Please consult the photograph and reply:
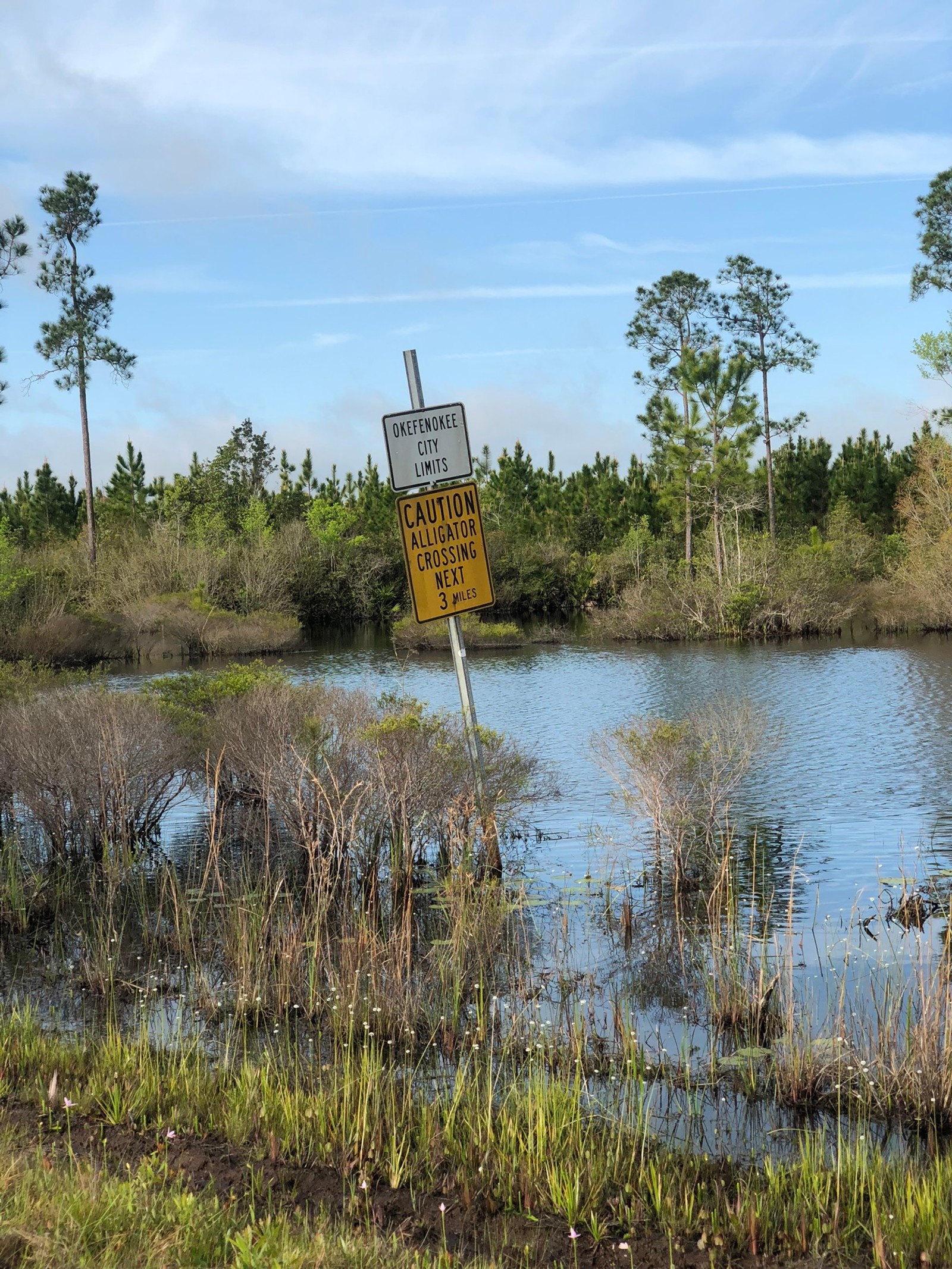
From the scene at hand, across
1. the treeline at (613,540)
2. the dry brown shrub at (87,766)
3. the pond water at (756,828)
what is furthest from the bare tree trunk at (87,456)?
the dry brown shrub at (87,766)

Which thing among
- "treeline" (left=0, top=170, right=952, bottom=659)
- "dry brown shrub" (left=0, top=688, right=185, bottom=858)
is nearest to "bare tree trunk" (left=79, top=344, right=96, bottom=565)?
"treeline" (left=0, top=170, right=952, bottom=659)

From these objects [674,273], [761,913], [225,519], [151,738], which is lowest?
[761,913]

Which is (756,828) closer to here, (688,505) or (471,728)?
(471,728)

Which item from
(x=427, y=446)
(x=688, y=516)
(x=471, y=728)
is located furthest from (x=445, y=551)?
(x=688, y=516)

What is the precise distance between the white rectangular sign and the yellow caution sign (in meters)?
0.19

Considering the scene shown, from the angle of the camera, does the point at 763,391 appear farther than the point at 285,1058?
Yes

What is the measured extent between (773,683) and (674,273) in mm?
33022

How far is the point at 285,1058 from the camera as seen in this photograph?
6.32m

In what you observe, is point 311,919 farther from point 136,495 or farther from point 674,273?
point 136,495

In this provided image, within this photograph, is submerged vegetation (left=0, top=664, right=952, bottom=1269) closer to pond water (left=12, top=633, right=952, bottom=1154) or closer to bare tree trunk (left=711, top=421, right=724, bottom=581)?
pond water (left=12, top=633, right=952, bottom=1154)

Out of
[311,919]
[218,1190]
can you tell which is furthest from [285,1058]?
[311,919]

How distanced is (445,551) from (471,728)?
4.91ft

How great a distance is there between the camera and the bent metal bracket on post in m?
10.2

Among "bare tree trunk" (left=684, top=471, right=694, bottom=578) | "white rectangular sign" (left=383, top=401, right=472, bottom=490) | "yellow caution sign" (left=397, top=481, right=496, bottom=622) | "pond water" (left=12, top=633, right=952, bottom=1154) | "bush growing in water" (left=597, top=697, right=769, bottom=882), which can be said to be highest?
"bare tree trunk" (left=684, top=471, right=694, bottom=578)
